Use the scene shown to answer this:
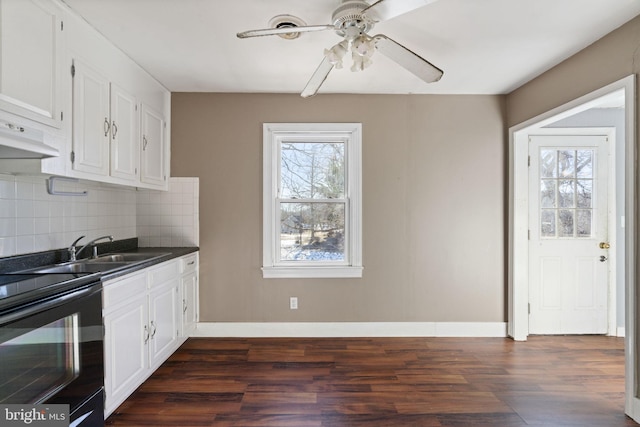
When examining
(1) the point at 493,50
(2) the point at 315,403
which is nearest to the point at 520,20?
(1) the point at 493,50

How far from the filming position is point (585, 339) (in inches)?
132

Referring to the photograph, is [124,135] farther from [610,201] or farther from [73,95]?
[610,201]

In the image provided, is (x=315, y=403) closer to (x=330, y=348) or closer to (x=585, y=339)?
(x=330, y=348)

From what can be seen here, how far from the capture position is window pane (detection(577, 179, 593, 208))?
3.47 meters

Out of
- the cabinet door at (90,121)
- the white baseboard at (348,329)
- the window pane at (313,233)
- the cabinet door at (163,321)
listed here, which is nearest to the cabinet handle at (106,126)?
the cabinet door at (90,121)

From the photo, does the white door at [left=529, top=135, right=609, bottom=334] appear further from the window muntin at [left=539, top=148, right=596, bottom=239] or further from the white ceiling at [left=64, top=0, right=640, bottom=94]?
the white ceiling at [left=64, top=0, right=640, bottom=94]

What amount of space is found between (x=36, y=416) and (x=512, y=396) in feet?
8.59

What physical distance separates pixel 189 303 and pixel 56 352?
6.25 ft

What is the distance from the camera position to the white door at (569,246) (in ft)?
11.4

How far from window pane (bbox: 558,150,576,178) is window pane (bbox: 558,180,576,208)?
2.8 inches

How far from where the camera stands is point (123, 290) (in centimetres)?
211

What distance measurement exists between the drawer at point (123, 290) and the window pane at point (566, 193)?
12.5 feet

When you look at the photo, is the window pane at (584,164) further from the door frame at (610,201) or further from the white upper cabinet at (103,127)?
the white upper cabinet at (103,127)

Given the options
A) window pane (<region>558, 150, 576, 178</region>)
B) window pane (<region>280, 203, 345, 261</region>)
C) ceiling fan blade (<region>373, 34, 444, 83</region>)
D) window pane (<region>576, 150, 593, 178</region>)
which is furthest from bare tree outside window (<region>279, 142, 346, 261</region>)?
window pane (<region>576, 150, 593, 178</region>)
